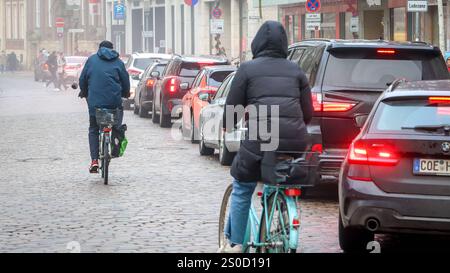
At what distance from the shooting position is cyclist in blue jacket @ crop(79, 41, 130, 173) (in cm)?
1605

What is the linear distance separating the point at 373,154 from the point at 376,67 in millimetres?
4089

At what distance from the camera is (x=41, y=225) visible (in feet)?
38.7

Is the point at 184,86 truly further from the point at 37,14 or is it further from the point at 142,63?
the point at 37,14

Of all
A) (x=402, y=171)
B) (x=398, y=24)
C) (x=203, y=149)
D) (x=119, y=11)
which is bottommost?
(x=203, y=149)

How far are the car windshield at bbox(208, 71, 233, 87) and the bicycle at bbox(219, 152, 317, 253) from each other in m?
14.5

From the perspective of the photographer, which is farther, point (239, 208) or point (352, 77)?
point (352, 77)

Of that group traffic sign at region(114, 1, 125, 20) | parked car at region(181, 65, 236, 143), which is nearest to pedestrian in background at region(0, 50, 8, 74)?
traffic sign at region(114, 1, 125, 20)

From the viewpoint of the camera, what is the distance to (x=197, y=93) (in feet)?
73.3

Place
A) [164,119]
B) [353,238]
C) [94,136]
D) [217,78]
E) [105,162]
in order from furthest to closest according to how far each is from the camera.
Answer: [164,119] < [217,78] < [94,136] < [105,162] < [353,238]

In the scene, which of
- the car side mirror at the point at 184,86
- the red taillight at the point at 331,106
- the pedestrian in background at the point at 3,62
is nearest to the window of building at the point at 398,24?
the car side mirror at the point at 184,86

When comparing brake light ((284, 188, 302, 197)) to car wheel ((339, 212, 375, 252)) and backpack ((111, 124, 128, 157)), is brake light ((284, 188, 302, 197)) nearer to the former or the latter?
car wheel ((339, 212, 375, 252))

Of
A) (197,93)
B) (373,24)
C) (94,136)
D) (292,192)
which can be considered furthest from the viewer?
(373,24)

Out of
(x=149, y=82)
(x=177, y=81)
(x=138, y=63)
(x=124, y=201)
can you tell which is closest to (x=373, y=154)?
(x=124, y=201)

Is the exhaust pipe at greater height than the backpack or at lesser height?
lesser
